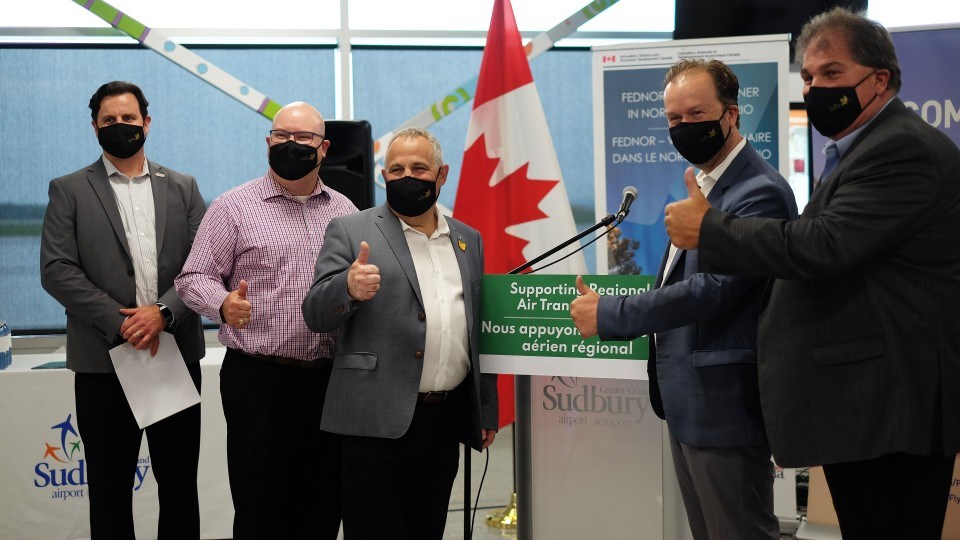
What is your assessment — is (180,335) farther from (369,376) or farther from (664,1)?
(664,1)

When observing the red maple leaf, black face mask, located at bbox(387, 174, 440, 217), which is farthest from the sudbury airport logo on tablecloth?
black face mask, located at bbox(387, 174, 440, 217)

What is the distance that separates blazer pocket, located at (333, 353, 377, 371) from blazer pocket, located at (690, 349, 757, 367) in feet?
2.76

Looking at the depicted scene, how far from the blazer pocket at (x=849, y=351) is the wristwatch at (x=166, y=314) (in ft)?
6.51

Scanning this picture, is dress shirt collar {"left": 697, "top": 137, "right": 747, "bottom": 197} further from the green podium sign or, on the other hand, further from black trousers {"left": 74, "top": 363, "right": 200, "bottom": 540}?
black trousers {"left": 74, "top": 363, "right": 200, "bottom": 540}

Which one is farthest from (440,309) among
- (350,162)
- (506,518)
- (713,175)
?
(506,518)

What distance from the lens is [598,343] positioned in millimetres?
2480

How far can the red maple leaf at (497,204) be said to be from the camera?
161 inches

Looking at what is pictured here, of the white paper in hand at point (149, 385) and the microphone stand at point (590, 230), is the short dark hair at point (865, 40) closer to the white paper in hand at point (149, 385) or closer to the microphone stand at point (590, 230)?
the microphone stand at point (590, 230)

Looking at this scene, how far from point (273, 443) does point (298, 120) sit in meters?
1.01

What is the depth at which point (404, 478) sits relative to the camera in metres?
2.30

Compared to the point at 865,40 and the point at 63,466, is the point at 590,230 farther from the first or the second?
the point at 63,466

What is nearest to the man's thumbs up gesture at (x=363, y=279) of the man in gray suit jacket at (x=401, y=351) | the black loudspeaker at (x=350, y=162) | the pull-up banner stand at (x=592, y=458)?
the man in gray suit jacket at (x=401, y=351)

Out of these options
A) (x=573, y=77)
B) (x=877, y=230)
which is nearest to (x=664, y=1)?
(x=573, y=77)

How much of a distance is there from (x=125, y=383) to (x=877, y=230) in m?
2.24
